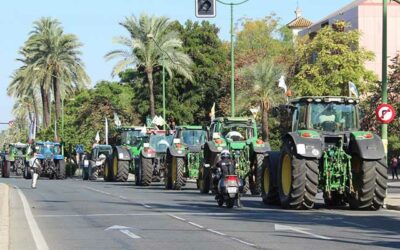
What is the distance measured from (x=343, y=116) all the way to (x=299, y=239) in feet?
28.8

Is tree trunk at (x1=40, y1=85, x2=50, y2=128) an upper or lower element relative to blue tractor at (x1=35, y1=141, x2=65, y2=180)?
upper

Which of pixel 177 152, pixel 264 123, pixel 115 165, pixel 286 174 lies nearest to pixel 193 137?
pixel 177 152

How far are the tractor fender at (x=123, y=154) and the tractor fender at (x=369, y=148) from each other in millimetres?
23645

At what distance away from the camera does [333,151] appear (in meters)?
22.4

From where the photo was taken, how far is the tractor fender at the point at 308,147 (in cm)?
2166

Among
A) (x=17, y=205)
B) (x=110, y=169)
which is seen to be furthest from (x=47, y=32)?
(x=17, y=205)

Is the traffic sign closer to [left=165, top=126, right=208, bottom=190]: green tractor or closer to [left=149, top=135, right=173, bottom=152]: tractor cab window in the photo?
[left=165, top=126, right=208, bottom=190]: green tractor

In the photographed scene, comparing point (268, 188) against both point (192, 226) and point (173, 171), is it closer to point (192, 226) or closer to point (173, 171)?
point (192, 226)

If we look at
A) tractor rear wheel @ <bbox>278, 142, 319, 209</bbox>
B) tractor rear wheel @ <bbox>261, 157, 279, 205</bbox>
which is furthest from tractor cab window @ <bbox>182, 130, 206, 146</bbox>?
tractor rear wheel @ <bbox>278, 142, 319, 209</bbox>

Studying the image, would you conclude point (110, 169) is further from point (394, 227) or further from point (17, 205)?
point (394, 227)

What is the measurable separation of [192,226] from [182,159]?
1606 centimetres

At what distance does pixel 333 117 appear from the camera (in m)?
23.3

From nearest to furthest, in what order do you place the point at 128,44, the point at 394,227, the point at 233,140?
the point at 394,227 < the point at 233,140 < the point at 128,44

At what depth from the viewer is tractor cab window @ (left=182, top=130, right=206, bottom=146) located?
116ft
